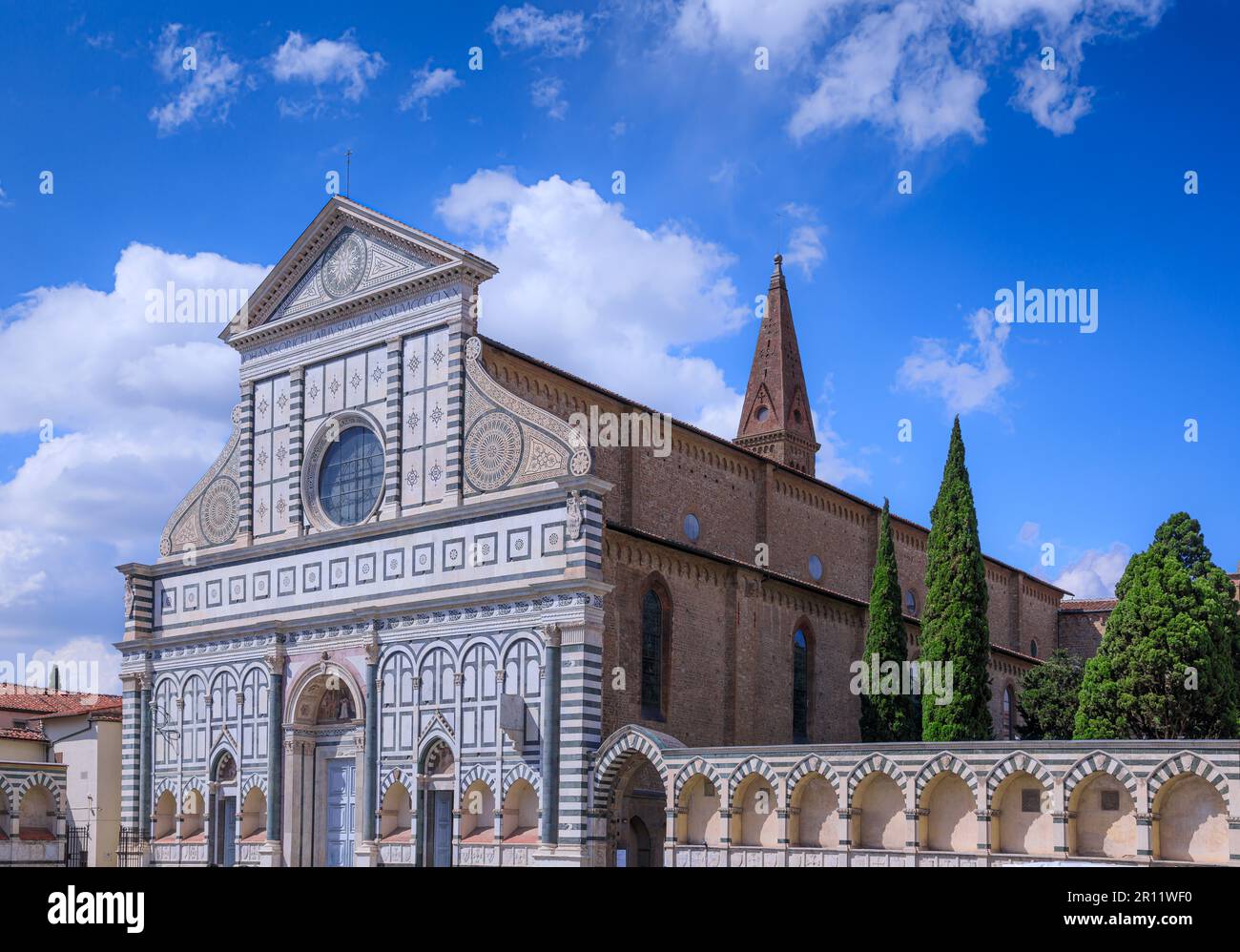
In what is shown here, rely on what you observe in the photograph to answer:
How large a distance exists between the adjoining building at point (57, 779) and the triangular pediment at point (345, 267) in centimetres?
1259

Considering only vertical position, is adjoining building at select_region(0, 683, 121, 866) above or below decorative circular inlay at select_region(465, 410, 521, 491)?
below

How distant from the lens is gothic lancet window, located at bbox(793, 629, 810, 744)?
1384 inches

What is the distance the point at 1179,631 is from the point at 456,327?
1804 centimetres

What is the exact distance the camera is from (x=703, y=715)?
31422mm

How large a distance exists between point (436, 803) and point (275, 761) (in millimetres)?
4854

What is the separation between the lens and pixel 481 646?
29266 millimetres

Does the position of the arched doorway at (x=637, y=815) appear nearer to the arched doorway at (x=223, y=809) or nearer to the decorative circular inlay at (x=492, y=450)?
the decorative circular inlay at (x=492, y=450)

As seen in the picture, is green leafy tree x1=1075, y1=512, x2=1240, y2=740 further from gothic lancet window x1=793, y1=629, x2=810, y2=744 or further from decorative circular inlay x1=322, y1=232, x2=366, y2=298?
decorative circular inlay x1=322, y1=232, x2=366, y2=298

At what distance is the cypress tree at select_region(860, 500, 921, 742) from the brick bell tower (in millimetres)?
19632

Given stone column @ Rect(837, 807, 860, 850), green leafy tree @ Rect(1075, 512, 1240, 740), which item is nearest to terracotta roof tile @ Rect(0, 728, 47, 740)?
stone column @ Rect(837, 807, 860, 850)

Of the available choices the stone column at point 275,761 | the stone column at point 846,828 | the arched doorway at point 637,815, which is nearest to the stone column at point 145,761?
the stone column at point 275,761

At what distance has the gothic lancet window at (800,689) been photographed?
3516 centimetres

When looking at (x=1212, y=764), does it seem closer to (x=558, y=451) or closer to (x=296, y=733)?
(x=558, y=451)
